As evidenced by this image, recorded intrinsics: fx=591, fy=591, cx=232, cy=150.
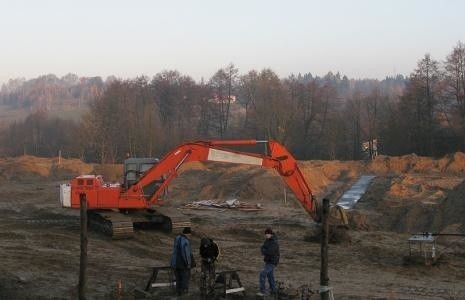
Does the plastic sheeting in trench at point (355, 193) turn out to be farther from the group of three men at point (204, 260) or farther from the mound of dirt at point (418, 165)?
the group of three men at point (204, 260)

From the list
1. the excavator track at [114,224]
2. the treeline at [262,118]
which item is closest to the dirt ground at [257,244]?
the excavator track at [114,224]

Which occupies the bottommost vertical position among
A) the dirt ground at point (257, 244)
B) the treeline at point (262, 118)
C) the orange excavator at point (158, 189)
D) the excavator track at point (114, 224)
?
the dirt ground at point (257, 244)

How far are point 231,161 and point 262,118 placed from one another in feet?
143

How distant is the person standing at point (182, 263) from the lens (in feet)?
39.0

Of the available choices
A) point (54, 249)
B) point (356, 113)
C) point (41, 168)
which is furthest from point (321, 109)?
point (54, 249)

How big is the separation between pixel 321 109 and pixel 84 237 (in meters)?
60.6

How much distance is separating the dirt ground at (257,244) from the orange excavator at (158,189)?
2.10ft

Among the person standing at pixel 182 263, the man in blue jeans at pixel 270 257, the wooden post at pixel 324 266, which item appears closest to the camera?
the wooden post at pixel 324 266

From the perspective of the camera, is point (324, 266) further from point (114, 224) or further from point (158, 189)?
point (158, 189)

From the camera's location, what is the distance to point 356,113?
70.8 m

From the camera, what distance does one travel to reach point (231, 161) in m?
19.8

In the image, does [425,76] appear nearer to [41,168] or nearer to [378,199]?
[378,199]

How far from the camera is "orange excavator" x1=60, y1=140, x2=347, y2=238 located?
774 inches

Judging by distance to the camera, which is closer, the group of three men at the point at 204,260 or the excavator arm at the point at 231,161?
the group of three men at the point at 204,260
